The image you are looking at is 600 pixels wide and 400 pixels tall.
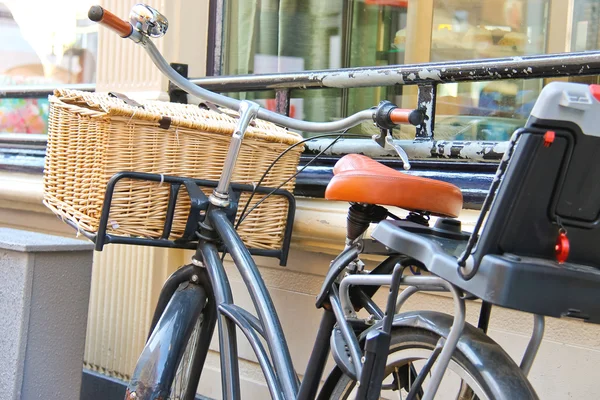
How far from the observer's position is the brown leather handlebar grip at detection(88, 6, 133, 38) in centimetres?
222

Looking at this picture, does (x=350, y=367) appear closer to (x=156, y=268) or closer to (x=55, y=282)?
(x=55, y=282)

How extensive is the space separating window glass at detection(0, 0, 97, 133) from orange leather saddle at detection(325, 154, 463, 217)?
118 inches

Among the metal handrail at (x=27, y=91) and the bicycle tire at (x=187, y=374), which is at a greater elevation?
the metal handrail at (x=27, y=91)

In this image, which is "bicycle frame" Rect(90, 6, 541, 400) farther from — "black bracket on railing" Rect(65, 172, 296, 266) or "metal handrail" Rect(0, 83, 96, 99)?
"metal handrail" Rect(0, 83, 96, 99)

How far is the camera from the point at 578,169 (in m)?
1.39

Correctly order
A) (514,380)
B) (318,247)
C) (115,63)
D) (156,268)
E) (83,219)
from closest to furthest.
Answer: (514,380), (83,219), (318,247), (156,268), (115,63)

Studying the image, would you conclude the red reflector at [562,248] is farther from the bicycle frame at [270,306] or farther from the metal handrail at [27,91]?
the metal handrail at [27,91]

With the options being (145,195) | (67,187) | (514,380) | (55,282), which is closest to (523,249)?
(514,380)

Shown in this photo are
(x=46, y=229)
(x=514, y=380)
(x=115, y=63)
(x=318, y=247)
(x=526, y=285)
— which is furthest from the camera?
(x=46, y=229)

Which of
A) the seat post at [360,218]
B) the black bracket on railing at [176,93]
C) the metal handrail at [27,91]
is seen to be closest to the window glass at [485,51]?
the black bracket on railing at [176,93]

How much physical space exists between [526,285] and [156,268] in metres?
2.37

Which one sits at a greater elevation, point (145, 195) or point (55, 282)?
point (145, 195)

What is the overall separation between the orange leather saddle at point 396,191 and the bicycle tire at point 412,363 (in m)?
0.26

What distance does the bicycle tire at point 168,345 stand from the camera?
2.46 metres
